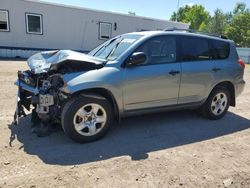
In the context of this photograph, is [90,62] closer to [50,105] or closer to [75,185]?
[50,105]

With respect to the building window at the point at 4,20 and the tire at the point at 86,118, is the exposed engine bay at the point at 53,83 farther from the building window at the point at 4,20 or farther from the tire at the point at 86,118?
A: the building window at the point at 4,20

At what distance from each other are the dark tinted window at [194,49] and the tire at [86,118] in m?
1.93

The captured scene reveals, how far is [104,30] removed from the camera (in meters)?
19.9

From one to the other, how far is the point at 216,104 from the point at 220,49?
1.20 m

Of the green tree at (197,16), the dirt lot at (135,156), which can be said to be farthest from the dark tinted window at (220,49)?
the green tree at (197,16)

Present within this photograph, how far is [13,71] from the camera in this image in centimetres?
1099

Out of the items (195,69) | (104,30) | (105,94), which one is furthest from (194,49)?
(104,30)

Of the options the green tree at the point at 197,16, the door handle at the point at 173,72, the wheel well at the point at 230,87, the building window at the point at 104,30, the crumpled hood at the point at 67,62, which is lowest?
the wheel well at the point at 230,87

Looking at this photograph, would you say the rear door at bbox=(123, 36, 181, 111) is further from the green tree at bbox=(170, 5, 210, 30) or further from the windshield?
the green tree at bbox=(170, 5, 210, 30)

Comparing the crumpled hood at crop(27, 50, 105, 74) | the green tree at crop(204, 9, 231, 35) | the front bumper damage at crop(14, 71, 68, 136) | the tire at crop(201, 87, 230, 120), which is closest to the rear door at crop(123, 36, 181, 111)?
the crumpled hood at crop(27, 50, 105, 74)

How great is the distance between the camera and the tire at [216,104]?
18.7 feet

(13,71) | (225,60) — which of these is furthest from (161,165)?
(13,71)

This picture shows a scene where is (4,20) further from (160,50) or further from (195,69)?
(195,69)

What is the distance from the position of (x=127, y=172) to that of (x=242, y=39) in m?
57.4
